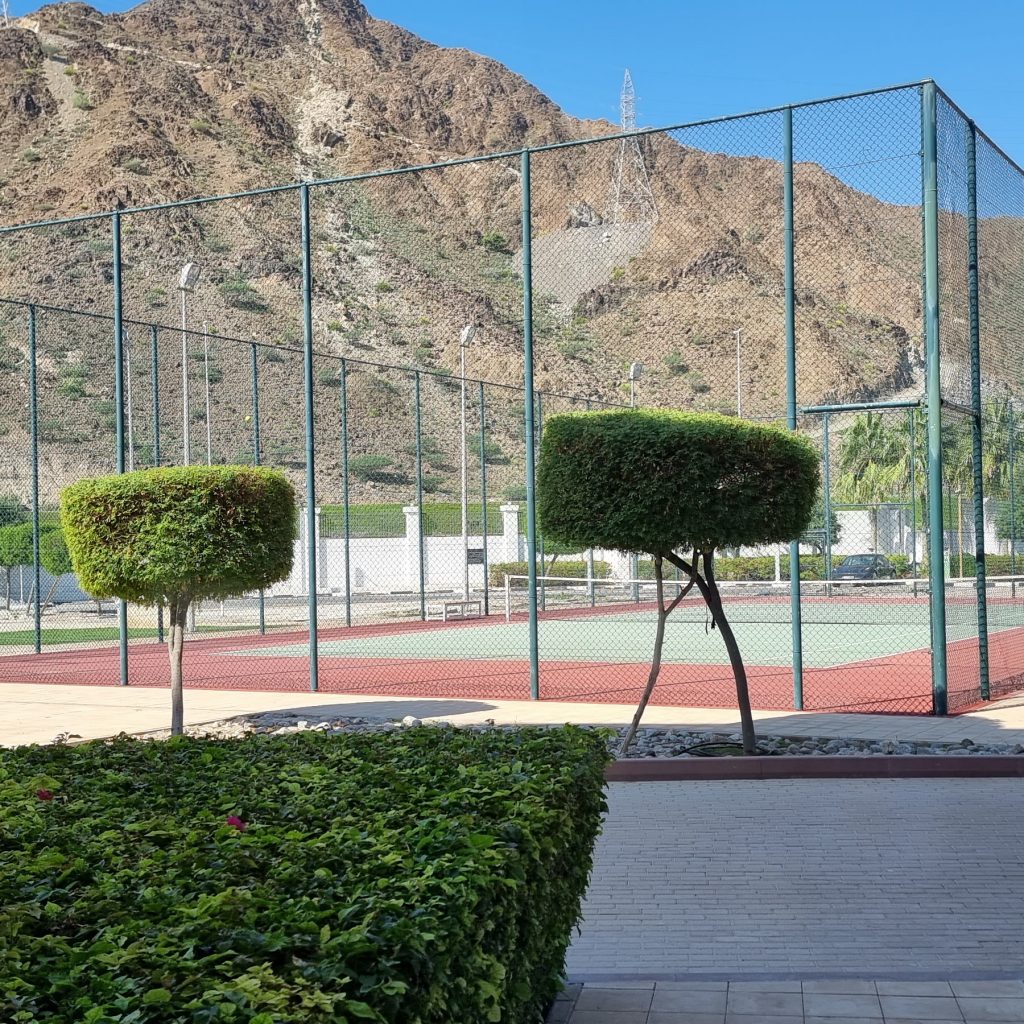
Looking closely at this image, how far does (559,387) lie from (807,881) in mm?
24966

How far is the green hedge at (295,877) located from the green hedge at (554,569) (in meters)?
27.3

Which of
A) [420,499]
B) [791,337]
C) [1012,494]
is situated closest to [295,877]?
[791,337]

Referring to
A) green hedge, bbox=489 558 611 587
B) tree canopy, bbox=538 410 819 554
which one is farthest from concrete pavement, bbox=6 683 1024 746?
green hedge, bbox=489 558 611 587

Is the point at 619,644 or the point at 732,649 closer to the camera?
the point at 732,649

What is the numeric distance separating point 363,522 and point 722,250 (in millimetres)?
15623

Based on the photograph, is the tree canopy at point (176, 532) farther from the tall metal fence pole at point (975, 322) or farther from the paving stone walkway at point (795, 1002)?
the paving stone walkway at point (795, 1002)

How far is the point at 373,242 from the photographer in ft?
192

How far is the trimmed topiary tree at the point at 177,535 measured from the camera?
9961 mm

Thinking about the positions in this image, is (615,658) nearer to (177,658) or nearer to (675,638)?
(675,638)

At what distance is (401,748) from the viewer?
4.47 meters

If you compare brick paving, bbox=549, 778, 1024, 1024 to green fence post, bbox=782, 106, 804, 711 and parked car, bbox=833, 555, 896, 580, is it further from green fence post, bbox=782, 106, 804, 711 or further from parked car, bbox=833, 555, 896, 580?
parked car, bbox=833, 555, 896, 580

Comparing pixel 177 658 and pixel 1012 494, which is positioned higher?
pixel 1012 494

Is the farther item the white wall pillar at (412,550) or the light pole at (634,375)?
the white wall pillar at (412,550)

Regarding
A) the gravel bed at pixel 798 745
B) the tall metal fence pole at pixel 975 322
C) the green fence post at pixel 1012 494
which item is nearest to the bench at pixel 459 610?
the green fence post at pixel 1012 494
